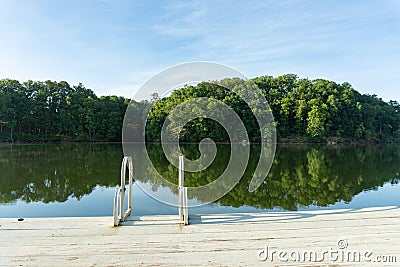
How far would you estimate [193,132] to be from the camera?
23016mm

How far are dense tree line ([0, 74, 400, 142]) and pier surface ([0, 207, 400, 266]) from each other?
20.4 meters

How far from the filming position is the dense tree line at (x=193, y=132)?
88.1 ft

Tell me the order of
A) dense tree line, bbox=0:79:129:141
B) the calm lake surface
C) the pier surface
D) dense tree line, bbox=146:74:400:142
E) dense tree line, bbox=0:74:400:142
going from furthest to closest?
dense tree line, bbox=146:74:400:142 → dense tree line, bbox=0:79:129:141 → dense tree line, bbox=0:74:400:142 → the calm lake surface → the pier surface

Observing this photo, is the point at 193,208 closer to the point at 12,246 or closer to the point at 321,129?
the point at 12,246

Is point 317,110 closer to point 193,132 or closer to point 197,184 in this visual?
point 193,132

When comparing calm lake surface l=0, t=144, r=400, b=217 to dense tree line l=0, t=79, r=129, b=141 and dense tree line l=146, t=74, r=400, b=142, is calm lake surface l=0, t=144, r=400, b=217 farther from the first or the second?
dense tree line l=0, t=79, r=129, b=141

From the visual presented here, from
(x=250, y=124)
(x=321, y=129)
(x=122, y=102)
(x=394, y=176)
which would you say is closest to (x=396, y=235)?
(x=394, y=176)

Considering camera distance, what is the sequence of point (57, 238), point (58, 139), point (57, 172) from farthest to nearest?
point (58, 139) < point (57, 172) < point (57, 238)

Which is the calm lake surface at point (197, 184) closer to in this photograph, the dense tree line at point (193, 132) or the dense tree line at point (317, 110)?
the dense tree line at point (193, 132)

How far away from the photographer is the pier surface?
1896 mm

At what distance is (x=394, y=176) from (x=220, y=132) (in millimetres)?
14915

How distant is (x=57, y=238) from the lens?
2.22m

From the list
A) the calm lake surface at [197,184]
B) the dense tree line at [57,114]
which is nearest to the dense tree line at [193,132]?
the dense tree line at [57,114]

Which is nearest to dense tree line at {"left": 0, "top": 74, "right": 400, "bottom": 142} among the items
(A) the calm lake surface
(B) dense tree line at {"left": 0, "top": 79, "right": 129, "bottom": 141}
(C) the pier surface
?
(B) dense tree line at {"left": 0, "top": 79, "right": 129, "bottom": 141}
